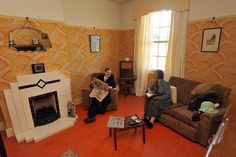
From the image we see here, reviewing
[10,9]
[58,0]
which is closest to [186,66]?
[58,0]

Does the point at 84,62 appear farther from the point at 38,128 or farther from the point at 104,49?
the point at 38,128

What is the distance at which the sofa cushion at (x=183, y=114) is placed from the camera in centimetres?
244

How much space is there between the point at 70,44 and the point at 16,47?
1.33 metres

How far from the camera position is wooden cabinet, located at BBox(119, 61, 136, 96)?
467 cm

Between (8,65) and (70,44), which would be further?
(70,44)

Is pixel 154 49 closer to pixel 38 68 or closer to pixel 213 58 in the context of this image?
pixel 213 58

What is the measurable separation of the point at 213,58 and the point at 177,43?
0.87 meters

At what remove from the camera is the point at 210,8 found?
2.99m

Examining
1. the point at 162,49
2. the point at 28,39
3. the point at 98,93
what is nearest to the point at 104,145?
the point at 98,93

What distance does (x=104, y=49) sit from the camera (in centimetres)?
460

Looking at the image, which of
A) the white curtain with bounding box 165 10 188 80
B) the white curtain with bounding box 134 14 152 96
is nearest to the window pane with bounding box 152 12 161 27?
the white curtain with bounding box 134 14 152 96

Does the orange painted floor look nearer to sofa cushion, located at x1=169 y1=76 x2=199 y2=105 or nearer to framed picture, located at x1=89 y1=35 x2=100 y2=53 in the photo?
sofa cushion, located at x1=169 y1=76 x2=199 y2=105

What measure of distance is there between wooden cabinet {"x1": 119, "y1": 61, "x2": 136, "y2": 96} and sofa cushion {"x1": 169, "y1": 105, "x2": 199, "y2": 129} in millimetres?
2051

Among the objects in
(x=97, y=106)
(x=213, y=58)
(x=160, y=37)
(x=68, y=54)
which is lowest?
(x=97, y=106)
